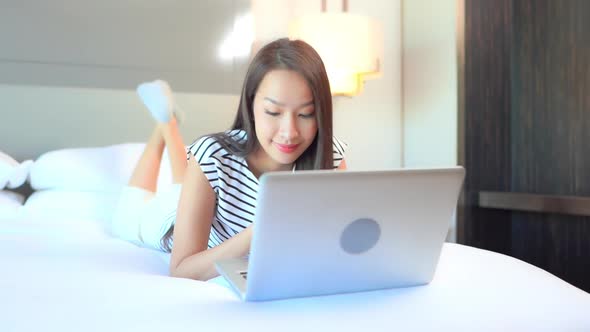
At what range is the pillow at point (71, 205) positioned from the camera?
5.70 feet

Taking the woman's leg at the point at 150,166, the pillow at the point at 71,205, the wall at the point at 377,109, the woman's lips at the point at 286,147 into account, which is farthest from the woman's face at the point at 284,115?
the wall at the point at 377,109

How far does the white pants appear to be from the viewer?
1423 mm

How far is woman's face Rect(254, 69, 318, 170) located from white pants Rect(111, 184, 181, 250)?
1.59 ft

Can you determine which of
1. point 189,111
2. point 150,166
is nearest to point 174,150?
point 150,166

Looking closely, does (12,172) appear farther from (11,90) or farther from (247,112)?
(247,112)

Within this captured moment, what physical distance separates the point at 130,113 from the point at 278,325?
5.88 feet

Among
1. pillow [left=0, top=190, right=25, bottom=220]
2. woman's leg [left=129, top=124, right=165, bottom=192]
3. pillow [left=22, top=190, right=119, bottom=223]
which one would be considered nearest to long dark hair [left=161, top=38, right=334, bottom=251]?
woman's leg [left=129, top=124, right=165, bottom=192]

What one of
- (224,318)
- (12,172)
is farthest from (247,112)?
(12,172)

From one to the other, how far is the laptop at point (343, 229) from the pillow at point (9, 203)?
1.29 metres

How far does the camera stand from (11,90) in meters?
→ 2.01

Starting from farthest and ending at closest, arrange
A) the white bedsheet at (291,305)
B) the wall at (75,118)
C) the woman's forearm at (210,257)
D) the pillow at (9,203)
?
1. the wall at (75,118)
2. the pillow at (9,203)
3. the woman's forearm at (210,257)
4. the white bedsheet at (291,305)

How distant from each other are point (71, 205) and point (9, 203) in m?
0.20

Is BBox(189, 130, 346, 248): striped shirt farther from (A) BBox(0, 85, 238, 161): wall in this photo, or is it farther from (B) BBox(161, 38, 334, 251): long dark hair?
(A) BBox(0, 85, 238, 161): wall

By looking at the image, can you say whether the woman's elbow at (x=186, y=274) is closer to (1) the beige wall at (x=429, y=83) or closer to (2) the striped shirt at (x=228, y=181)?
(2) the striped shirt at (x=228, y=181)
